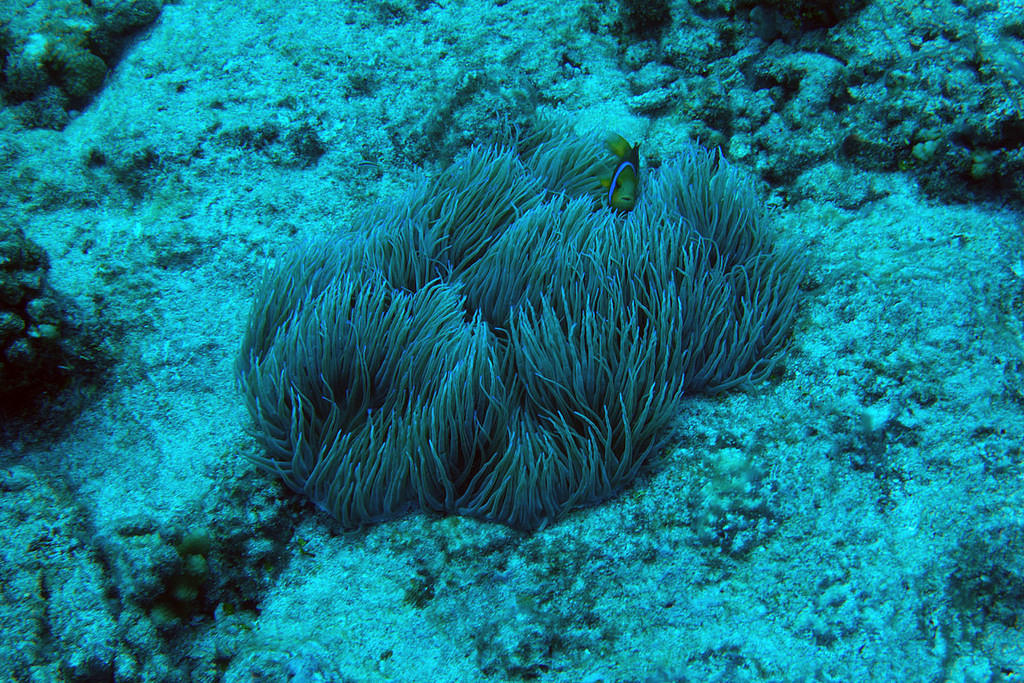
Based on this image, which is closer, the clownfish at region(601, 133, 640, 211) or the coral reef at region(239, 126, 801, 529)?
the coral reef at region(239, 126, 801, 529)

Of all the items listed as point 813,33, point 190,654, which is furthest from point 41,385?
point 813,33

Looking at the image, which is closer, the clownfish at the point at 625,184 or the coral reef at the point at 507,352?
the coral reef at the point at 507,352

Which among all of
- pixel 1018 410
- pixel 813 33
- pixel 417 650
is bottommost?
pixel 417 650

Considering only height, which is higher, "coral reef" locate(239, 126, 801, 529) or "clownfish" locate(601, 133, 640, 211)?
"clownfish" locate(601, 133, 640, 211)

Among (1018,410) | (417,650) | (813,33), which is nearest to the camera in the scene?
(417,650)

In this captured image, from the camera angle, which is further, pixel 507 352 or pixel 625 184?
pixel 625 184

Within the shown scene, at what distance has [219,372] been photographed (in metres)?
2.54

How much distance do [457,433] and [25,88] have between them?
151 inches

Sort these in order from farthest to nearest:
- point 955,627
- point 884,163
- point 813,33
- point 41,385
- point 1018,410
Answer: point 813,33 < point 884,163 < point 41,385 < point 1018,410 < point 955,627

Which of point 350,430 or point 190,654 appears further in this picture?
point 350,430

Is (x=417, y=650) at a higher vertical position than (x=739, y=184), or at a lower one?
lower

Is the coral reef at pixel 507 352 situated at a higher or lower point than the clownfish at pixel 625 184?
lower

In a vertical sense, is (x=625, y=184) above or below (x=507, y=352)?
above

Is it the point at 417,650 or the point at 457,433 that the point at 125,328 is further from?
the point at 417,650
